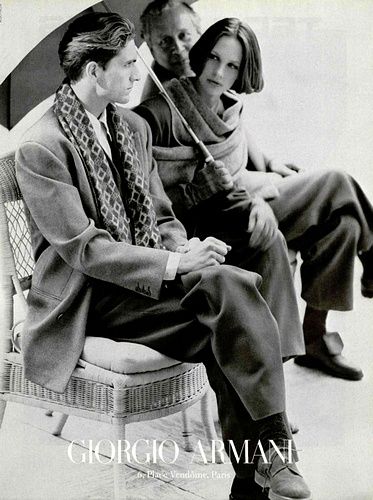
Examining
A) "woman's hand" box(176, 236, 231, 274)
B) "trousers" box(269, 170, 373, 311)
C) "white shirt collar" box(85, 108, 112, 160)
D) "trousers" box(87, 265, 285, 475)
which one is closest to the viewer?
"trousers" box(87, 265, 285, 475)

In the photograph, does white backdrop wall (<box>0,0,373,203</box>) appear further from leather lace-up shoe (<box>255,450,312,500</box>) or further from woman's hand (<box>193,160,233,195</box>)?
leather lace-up shoe (<box>255,450,312,500</box>)

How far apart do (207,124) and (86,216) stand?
0.50 m

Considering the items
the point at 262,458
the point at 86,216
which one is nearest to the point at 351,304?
the point at 262,458

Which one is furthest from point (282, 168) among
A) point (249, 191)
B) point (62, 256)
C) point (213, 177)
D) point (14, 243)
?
point (14, 243)

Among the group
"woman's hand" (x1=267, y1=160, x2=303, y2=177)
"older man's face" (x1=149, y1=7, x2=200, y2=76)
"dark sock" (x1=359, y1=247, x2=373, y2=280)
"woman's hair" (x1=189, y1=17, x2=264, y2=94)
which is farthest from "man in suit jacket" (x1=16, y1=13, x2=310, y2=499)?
"dark sock" (x1=359, y1=247, x2=373, y2=280)

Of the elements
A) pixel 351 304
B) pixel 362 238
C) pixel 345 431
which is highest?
pixel 362 238

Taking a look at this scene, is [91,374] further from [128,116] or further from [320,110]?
[320,110]

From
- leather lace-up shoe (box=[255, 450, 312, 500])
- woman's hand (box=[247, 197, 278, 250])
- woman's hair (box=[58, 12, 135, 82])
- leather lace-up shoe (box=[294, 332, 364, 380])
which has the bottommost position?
leather lace-up shoe (box=[255, 450, 312, 500])

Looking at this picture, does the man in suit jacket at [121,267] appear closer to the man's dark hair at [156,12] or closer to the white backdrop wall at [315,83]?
the man's dark hair at [156,12]

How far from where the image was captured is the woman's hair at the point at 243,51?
7.34ft

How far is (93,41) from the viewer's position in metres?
2.13

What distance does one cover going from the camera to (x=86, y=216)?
208 centimetres

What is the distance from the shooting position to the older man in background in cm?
223

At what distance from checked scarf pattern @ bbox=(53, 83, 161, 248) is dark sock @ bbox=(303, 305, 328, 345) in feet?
1.80
